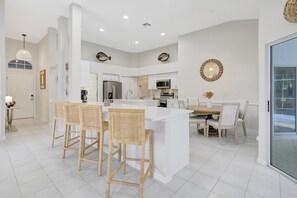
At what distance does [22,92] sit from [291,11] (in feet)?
27.5

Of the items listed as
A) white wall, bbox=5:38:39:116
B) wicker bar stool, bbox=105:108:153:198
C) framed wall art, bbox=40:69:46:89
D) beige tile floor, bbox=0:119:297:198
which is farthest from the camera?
white wall, bbox=5:38:39:116

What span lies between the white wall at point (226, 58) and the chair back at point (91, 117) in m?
3.97

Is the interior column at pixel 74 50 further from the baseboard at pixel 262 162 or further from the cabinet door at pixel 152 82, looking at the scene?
the baseboard at pixel 262 162

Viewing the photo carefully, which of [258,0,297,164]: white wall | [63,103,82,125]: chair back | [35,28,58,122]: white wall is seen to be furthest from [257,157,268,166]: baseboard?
[35,28,58,122]: white wall

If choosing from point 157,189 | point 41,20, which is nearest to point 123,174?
point 157,189

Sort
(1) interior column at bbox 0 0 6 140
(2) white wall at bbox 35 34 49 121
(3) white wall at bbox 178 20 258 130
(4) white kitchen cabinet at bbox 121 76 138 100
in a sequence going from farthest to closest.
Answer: (4) white kitchen cabinet at bbox 121 76 138 100, (2) white wall at bbox 35 34 49 121, (3) white wall at bbox 178 20 258 130, (1) interior column at bbox 0 0 6 140

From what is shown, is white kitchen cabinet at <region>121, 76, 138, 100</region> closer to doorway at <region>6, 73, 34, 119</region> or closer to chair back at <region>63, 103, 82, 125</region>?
doorway at <region>6, 73, 34, 119</region>

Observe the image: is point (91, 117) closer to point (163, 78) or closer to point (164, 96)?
point (163, 78)

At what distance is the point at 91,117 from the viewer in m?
2.16

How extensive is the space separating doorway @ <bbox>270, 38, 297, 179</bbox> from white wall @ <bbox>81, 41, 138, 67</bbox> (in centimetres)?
595

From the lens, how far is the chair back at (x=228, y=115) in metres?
3.28

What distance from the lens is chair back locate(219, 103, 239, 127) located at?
328 centimetres

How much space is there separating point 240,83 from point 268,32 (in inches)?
94.6

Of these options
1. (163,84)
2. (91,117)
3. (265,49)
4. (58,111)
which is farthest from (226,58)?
(58,111)
